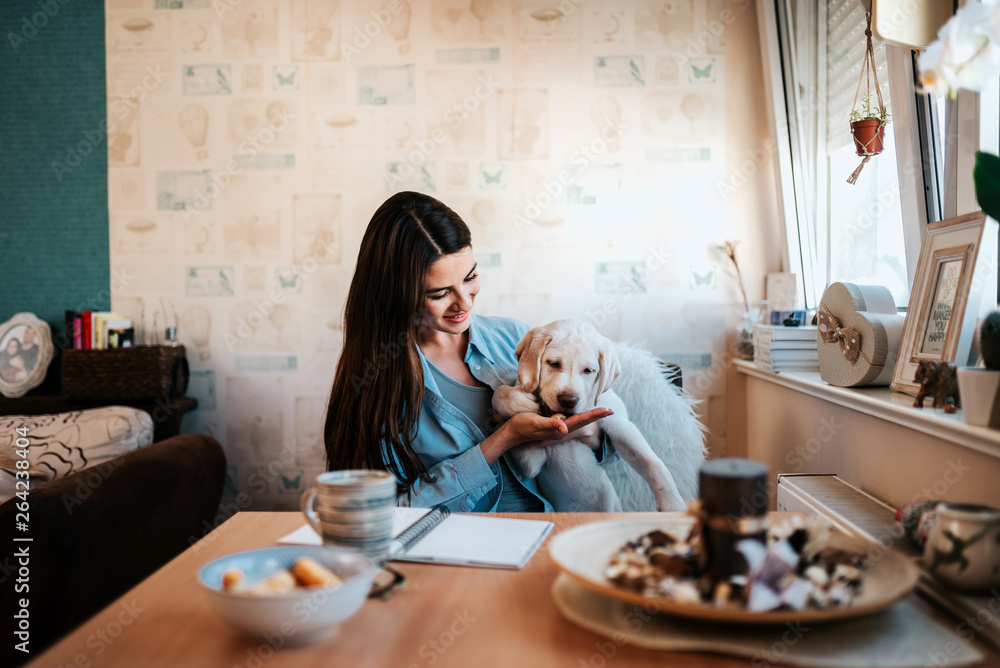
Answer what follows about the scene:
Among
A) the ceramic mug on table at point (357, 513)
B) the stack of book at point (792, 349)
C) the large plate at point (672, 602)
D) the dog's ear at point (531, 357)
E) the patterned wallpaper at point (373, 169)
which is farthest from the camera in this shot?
the patterned wallpaper at point (373, 169)

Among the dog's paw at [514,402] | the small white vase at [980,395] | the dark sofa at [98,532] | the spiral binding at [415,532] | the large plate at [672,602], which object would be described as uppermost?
the small white vase at [980,395]

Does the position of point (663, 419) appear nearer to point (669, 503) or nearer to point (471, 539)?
point (669, 503)

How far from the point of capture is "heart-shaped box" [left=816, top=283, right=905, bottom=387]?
1487mm

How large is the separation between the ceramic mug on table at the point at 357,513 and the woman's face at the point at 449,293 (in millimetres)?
903

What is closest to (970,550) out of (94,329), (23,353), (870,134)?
(870,134)

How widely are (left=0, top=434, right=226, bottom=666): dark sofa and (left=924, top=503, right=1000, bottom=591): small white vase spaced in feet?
4.89

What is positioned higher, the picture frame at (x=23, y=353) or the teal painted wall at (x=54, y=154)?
the teal painted wall at (x=54, y=154)

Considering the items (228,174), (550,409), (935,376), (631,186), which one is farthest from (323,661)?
(228,174)

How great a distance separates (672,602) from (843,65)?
6.80 ft

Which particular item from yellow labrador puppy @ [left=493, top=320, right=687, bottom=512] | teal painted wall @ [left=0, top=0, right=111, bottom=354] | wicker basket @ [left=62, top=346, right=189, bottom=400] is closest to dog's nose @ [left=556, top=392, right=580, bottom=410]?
yellow labrador puppy @ [left=493, top=320, right=687, bottom=512]

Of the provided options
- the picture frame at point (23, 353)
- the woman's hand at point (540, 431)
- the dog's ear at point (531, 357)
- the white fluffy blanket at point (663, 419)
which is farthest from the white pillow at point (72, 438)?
the white fluffy blanket at point (663, 419)

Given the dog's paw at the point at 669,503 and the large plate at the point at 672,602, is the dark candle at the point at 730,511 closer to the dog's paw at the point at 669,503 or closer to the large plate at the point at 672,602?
the large plate at the point at 672,602

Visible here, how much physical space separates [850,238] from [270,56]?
237 centimetres

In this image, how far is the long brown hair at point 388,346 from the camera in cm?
172
